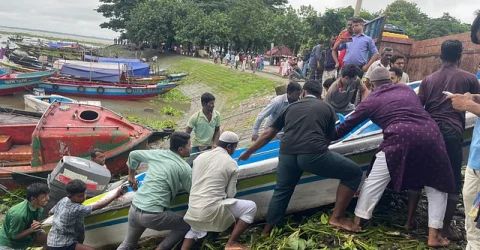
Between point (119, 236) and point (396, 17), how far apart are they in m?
52.7

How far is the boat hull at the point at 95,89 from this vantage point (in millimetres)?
21531

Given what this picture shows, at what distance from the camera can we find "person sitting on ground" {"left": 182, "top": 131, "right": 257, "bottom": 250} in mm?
3721

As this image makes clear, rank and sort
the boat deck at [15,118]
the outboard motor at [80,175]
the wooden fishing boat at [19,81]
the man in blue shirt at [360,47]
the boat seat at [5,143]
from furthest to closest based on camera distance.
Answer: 1. the wooden fishing boat at [19,81]
2. the boat deck at [15,118]
3. the boat seat at [5,143]
4. the man in blue shirt at [360,47]
5. the outboard motor at [80,175]

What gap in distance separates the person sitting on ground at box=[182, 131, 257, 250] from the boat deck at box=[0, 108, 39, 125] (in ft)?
26.8

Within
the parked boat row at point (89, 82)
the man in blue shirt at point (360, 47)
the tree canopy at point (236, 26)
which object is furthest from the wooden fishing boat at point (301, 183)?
the tree canopy at point (236, 26)

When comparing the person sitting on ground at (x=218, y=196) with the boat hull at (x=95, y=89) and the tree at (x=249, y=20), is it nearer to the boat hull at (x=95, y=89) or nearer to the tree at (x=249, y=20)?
the boat hull at (x=95, y=89)

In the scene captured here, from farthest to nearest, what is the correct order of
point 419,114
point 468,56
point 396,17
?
point 396,17
point 468,56
point 419,114

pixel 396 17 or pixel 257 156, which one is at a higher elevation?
pixel 396 17

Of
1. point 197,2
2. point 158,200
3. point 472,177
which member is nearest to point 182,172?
point 158,200

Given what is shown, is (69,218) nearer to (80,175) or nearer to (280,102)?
(80,175)

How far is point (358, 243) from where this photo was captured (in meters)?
3.62

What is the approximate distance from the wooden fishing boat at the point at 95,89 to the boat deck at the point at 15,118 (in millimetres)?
10627

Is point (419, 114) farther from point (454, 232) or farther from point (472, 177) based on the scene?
point (454, 232)

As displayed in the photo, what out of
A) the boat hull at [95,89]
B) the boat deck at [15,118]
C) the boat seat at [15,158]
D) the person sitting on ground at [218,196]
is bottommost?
the boat hull at [95,89]
